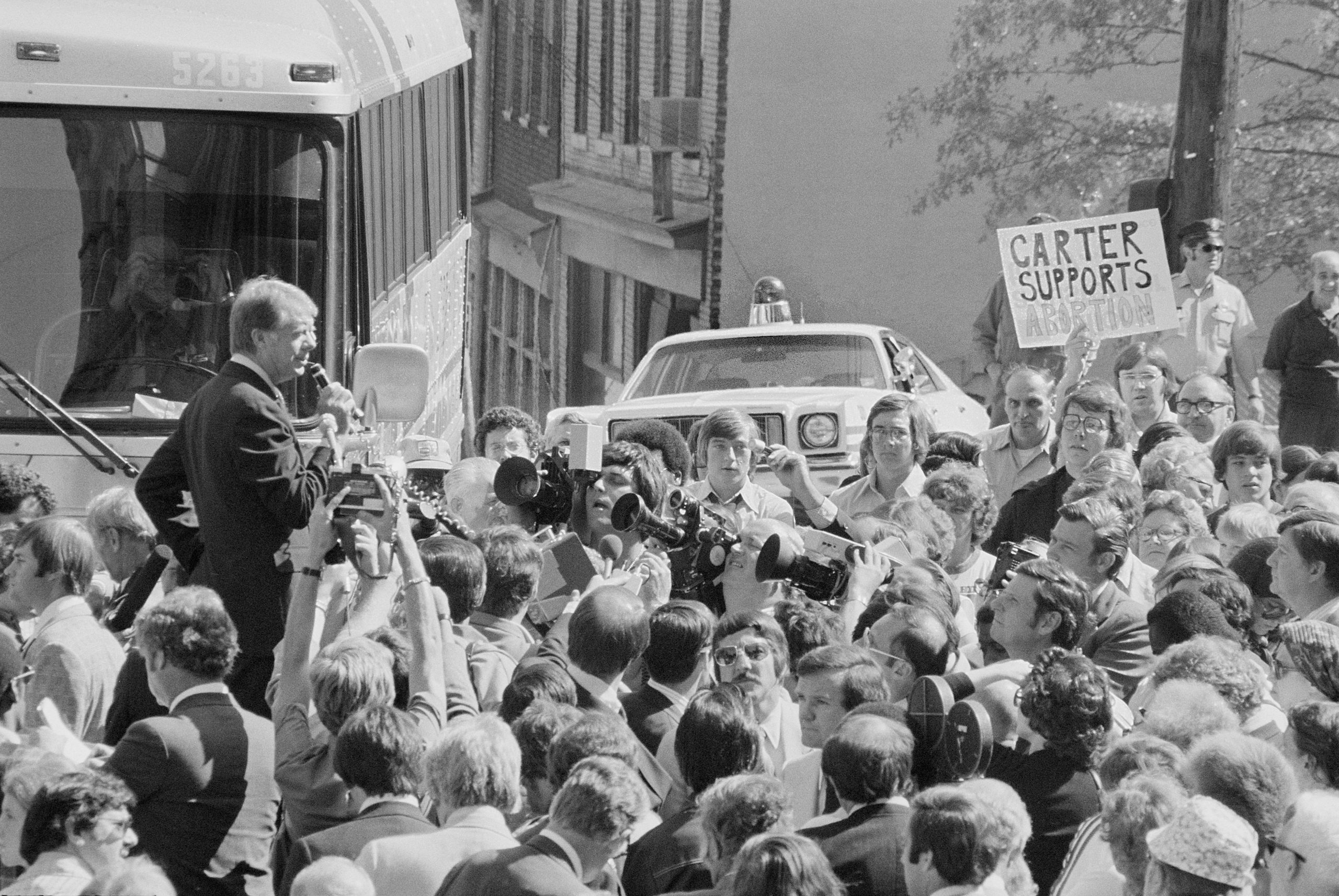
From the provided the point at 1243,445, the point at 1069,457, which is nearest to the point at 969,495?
the point at 1069,457

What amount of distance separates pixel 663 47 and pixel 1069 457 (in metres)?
17.2

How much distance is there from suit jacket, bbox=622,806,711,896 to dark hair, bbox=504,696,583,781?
31cm

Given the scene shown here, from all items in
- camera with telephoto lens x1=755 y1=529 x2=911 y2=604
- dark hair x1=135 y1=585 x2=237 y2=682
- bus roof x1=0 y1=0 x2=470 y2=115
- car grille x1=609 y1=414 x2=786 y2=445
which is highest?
bus roof x1=0 y1=0 x2=470 y2=115

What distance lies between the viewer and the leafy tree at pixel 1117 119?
17797 mm

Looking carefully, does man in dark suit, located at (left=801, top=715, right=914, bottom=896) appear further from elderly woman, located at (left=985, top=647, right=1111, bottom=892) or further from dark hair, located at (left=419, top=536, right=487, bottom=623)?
dark hair, located at (left=419, top=536, right=487, bottom=623)

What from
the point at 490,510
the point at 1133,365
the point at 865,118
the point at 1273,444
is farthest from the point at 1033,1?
the point at 490,510

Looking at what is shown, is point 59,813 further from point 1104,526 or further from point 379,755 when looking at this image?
point 1104,526

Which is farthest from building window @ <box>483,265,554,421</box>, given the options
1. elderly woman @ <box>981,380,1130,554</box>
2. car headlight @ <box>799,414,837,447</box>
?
elderly woman @ <box>981,380,1130,554</box>

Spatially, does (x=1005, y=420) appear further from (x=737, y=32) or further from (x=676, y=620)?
(x=737, y=32)

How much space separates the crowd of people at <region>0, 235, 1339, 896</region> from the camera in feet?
13.8

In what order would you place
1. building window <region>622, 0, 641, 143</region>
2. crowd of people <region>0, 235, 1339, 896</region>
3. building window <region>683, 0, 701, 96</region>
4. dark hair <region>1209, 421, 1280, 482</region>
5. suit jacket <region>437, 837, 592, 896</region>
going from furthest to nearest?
1. building window <region>622, 0, 641, 143</region>
2. building window <region>683, 0, 701, 96</region>
3. dark hair <region>1209, 421, 1280, 482</region>
4. crowd of people <region>0, 235, 1339, 896</region>
5. suit jacket <region>437, 837, 592, 896</region>

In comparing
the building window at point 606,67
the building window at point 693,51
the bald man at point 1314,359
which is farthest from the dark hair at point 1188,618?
the building window at point 606,67

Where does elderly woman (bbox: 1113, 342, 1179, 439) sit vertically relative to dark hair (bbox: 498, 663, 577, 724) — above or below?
below

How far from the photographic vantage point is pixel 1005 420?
12672mm
